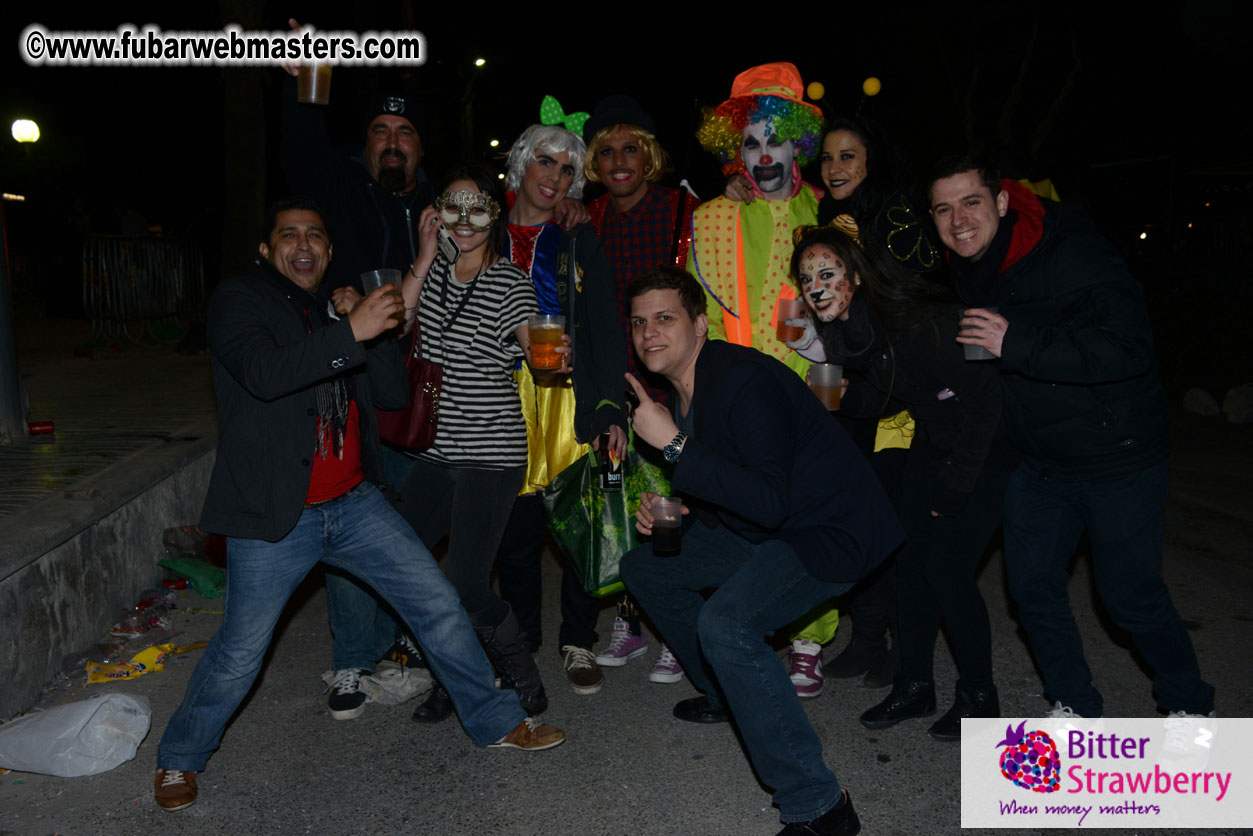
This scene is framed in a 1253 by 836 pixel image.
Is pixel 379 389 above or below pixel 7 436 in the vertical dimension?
above

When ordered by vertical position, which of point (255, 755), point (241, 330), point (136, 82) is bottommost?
point (255, 755)

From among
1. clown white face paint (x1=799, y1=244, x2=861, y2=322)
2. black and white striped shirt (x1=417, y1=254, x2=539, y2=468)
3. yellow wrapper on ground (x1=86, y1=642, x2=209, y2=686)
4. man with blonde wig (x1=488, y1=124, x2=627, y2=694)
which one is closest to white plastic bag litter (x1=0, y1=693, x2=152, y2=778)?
yellow wrapper on ground (x1=86, y1=642, x2=209, y2=686)

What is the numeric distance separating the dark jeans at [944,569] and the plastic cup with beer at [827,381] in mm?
382

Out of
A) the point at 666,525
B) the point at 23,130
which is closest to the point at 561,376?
the point at 666,525

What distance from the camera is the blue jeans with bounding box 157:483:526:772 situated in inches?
129

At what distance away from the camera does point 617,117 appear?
447 centimetres

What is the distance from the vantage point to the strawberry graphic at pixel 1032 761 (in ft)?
11.1

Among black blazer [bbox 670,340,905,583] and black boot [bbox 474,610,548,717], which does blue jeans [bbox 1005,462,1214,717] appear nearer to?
black blazer [bbox 670,340,905,583]

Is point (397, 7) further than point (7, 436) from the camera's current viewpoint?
Yes

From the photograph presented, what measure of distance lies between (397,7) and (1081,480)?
24.2m

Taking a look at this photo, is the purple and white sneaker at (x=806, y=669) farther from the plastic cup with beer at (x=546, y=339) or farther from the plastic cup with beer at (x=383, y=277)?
the plastic cup with beer at (x=383, y=277)

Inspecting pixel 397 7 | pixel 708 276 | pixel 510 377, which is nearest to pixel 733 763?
pixel 510 377

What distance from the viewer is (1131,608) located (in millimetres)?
3344

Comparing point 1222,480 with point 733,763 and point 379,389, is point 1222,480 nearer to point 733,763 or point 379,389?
point 733,763
